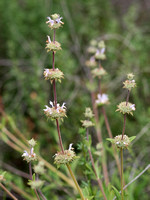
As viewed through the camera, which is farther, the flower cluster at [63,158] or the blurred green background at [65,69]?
the blurred green background at [65,69]

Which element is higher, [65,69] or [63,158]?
[65,69]

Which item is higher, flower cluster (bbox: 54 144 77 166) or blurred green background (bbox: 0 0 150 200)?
blurred green background (bbox: 0 0 150 200)

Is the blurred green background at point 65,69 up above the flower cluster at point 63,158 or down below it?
above

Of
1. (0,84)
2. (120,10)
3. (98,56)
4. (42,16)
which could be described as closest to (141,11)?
(120,10)

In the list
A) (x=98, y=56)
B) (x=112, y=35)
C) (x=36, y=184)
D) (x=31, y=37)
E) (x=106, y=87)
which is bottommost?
(x=36, y=184)

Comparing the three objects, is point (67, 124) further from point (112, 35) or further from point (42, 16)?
point (42, 16)

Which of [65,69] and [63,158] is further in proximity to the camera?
[65,69]

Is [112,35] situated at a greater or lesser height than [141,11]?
lesser

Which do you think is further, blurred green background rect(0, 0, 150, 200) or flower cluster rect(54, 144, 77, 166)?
blurred green background rect(0, 0, 150, 200)
